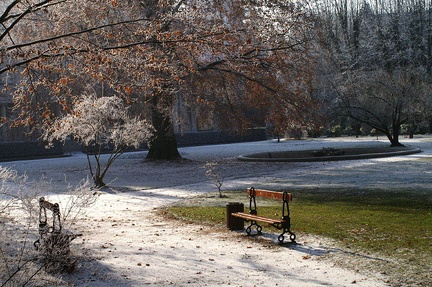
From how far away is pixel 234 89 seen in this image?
32000 millimetres

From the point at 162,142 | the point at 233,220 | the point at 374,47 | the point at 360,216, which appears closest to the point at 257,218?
the point at 233,220

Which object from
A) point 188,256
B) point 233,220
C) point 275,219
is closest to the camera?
point 188,256

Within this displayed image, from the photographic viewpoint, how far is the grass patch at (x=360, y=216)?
31.4ft

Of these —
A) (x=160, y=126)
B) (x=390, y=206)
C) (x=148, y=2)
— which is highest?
(x=148, y=2)

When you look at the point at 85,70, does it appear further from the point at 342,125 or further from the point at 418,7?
the point at 418,7

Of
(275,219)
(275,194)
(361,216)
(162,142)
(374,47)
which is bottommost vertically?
(361,216)

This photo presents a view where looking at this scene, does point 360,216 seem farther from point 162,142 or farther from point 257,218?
point 162,142

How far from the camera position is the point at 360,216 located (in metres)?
12.6

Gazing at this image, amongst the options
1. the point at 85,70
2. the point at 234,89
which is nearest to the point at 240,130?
the point at 234,89

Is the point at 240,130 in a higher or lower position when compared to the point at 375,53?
lower

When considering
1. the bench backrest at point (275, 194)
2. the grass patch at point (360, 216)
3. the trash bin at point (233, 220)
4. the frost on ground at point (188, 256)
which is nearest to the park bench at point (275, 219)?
the bench backrest at point (275, 194)

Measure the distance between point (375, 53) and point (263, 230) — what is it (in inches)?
2004

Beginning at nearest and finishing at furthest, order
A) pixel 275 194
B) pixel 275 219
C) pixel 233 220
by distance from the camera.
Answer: pixel 275 219 → pixel 275 194 → pixel 233 220

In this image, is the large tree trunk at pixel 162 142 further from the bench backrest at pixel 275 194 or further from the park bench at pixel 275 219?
the park bench at pixel 275 219
